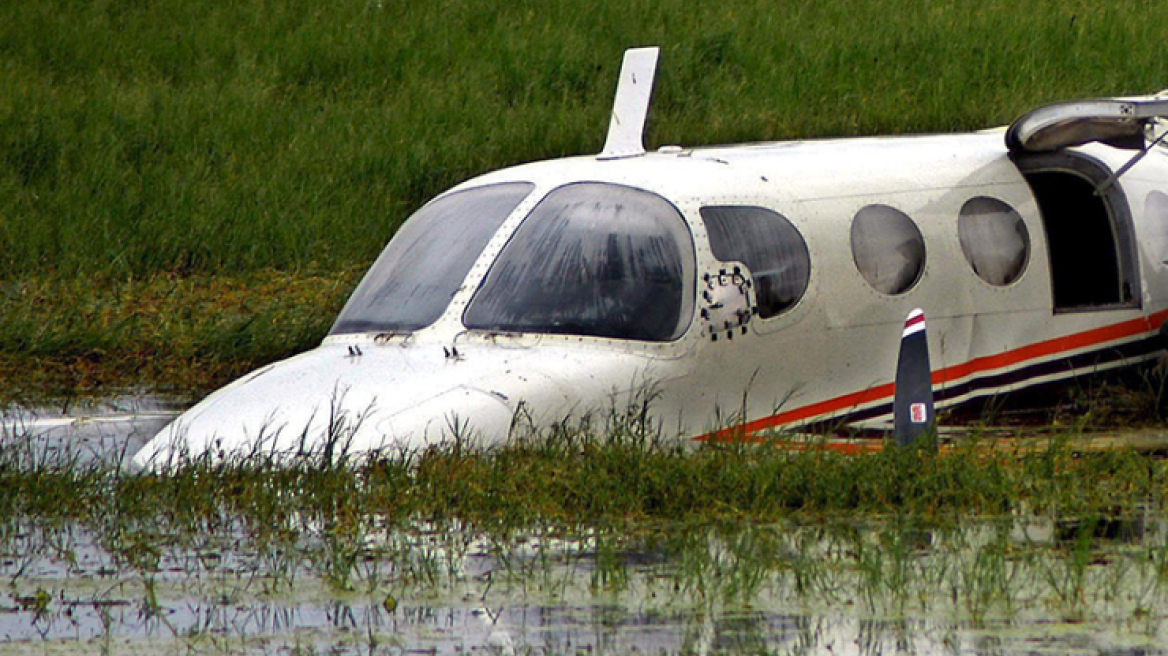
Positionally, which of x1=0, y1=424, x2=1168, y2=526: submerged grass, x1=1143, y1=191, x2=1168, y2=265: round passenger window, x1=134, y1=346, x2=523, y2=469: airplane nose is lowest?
x1=0, y1=424, x2=1168, y2=526: submerged grass

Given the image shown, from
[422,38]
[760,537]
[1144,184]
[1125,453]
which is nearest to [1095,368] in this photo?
[1144,184]

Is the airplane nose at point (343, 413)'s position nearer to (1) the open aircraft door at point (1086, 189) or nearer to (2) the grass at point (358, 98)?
(1) the open aircraft door at point (1086, 189)

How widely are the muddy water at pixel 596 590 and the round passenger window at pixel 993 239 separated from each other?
329 cm

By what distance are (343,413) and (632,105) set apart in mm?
3517

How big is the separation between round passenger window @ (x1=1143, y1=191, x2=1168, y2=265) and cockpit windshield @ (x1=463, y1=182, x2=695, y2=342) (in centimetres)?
365

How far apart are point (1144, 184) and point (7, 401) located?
7.59 metres

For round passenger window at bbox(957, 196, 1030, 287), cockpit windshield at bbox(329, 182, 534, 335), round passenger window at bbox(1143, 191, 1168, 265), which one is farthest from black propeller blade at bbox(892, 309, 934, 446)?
round passenger window at bbox(1143, 191, 1168, 265)

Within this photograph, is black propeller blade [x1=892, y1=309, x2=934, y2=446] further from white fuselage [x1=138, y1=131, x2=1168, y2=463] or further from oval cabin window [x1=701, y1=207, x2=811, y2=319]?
oval cabin window [x1=701, y1=207, x2=811, y2=319]

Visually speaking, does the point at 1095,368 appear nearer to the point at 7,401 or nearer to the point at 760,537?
the point at 760,537

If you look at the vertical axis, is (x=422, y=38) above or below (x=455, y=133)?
above

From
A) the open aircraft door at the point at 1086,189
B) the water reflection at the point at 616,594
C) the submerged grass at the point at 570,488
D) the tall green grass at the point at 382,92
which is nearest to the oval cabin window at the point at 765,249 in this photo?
the submerged grass at the point at 570,488

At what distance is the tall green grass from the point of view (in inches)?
764

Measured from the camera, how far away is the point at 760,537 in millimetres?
8391

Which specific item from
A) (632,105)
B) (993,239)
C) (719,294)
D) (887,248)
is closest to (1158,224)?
(993,239)
